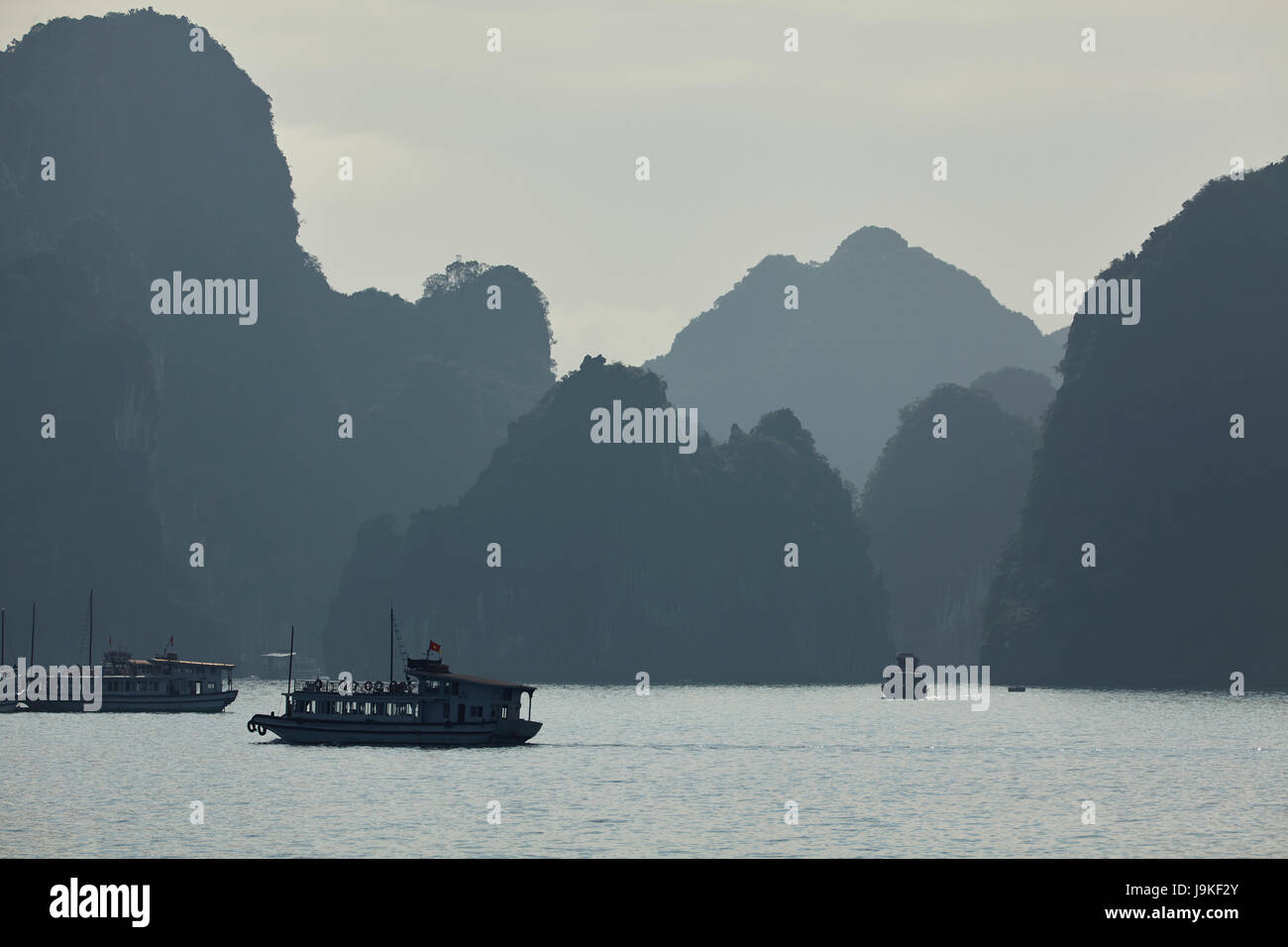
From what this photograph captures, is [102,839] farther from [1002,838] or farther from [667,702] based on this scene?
[667,702]

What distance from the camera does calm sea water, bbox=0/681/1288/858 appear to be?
56812 mm

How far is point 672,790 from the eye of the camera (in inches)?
2982

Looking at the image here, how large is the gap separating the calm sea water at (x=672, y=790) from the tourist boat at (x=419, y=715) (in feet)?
3.84

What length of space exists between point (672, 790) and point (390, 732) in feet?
95.4

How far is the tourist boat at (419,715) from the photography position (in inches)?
3927

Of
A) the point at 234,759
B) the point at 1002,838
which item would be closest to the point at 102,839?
the point at 1002,838
